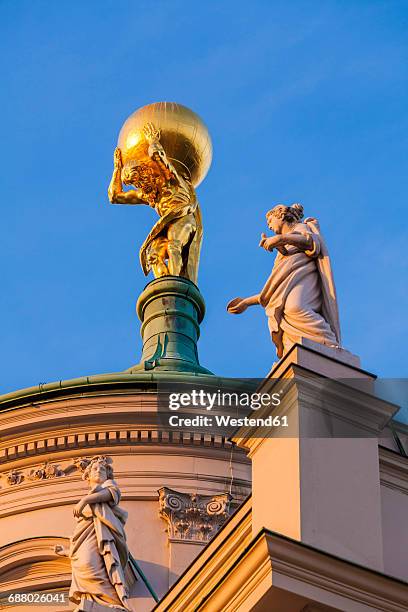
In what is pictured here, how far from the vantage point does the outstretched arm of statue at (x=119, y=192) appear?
2917cm

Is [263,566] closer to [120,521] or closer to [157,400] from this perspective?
[120,521]

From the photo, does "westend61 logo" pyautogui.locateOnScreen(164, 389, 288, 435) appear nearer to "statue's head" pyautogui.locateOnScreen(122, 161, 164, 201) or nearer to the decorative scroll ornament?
the decorative scroll ornament

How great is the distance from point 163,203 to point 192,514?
7.16 metres

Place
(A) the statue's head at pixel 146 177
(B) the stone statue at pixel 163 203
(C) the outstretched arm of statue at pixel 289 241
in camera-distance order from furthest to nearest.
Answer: (A) the statue's head at pixel 146 177
(B) the stone statue at pixel 163 203
(C) the outstretched arm of statue at pixel 289 241

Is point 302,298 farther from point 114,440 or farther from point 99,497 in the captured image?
point 114,440

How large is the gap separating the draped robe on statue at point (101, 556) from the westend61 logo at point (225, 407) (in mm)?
1396

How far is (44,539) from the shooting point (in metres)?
23.1

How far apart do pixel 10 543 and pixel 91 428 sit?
1.86m

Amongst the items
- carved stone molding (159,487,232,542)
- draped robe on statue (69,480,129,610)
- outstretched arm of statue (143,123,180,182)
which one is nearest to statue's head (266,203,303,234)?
draped robe on statue (69,480,129,610)

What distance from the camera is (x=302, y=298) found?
49.1ft

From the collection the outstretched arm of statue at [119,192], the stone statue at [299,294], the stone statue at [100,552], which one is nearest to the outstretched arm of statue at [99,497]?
the stone statue at [100,552]

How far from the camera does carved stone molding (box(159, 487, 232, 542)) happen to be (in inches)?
902

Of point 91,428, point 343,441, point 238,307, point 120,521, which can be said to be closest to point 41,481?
point 91,428

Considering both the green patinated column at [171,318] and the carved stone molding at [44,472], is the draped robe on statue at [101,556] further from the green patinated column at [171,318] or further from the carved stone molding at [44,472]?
the green patinated column at [171,318]
